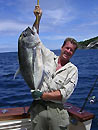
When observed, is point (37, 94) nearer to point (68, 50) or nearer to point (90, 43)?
point (68, 50)

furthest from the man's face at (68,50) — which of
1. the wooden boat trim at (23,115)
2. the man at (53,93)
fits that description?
the wooden boat trim at (23,115)

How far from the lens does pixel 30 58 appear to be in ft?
8.95

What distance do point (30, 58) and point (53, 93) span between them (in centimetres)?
64

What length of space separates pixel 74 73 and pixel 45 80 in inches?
18.9

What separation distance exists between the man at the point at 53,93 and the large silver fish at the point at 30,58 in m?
0.18

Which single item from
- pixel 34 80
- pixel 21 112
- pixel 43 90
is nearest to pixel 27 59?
pixel 34 80

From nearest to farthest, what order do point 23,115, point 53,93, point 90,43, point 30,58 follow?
point 30,58, point 53,93, point 23,115, point 90,43

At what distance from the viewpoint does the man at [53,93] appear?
2.93 metres

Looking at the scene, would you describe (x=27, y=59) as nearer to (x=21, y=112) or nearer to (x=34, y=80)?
(x=34, y=80)

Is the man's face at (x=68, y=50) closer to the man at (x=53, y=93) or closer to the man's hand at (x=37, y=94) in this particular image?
the man at (x=53, y=93)

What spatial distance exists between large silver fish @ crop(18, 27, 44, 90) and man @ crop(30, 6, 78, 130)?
0.18 meters

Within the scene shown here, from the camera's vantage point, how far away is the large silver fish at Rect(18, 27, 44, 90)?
266 centimetres

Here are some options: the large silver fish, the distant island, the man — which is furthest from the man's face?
the distant island

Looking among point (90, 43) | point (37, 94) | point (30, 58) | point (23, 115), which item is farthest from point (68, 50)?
point (90, 43)
